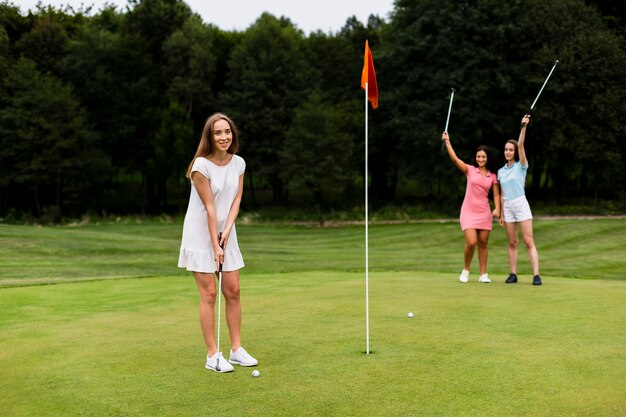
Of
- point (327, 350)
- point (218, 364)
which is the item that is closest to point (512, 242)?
point (327, 350)

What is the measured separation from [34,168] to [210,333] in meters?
43.0

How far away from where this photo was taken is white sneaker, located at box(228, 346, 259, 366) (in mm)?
5988

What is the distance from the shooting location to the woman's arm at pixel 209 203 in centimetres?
605

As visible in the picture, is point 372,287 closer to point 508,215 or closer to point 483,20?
point 508,215

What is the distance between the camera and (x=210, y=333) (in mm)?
6160

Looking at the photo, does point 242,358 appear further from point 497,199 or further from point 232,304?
point 497,199

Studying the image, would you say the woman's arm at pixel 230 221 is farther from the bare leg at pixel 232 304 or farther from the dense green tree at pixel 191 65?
the dense green tree at pixel 191 65

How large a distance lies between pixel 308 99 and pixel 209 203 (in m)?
45.1

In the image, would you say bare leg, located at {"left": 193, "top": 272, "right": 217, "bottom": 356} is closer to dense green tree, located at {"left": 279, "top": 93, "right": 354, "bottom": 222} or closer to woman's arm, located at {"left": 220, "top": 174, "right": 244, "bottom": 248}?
woman's arm, located at {"left": 220, "top": 174, "right": 244, "bottom": 248}

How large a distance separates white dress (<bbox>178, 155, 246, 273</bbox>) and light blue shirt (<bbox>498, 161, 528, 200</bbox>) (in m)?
6.72

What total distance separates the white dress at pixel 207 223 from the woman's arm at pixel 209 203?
49 millimetres

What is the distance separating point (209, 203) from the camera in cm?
610

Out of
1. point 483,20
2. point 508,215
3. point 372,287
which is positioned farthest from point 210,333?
point 483,20

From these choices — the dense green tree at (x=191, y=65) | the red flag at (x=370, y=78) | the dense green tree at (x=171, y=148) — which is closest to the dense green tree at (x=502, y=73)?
the dense green tree at (x=171, y=148)
